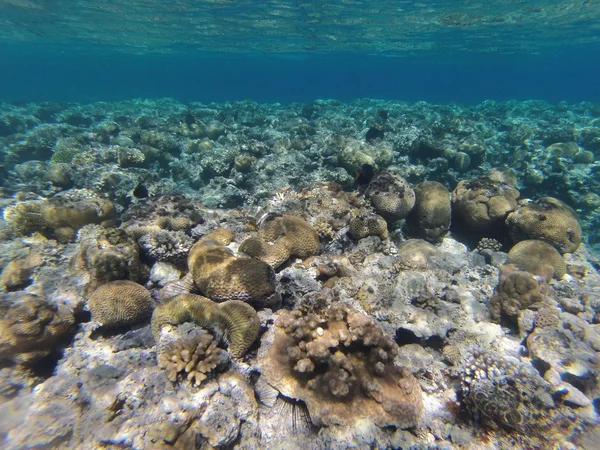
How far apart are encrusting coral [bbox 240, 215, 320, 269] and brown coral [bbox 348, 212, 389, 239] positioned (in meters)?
1.05

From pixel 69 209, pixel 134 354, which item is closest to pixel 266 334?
pixel 134 354

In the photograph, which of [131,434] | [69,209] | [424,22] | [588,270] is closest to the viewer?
[131,434]

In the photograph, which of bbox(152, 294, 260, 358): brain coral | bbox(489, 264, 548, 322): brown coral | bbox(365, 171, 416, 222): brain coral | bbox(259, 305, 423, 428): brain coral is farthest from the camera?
bbox(365, 171, 416, 222): brain coral

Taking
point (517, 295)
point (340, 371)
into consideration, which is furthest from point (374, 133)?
point (340, 371)

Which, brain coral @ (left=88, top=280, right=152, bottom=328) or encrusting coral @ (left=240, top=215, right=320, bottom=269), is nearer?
brain coral @ (left=88, top=280, right=152, bottom=328)

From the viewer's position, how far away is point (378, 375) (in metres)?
3.33

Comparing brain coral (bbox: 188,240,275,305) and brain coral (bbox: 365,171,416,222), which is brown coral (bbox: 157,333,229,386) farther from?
brain coral (bbox: 365,171,416,222)

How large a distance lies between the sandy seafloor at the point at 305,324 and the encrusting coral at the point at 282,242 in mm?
30

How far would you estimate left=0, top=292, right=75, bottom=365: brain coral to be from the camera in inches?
145

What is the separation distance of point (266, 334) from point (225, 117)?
20.7 m

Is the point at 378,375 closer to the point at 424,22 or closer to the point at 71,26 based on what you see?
the point at 424,22

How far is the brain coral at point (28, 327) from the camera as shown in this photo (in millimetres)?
3676

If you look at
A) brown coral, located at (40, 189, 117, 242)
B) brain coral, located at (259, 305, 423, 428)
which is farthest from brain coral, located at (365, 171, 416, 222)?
brown coral, located at (40, 189, 117, 242)

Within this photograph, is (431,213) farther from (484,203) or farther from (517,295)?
(517,295)
